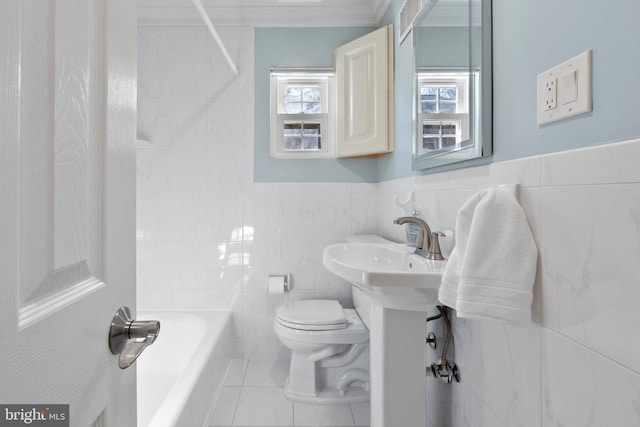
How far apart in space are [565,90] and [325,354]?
1.77m

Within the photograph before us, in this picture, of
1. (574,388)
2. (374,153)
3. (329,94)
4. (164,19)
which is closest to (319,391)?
(374,153)

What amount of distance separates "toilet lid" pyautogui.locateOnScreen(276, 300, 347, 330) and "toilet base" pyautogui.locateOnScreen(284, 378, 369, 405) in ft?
1.35

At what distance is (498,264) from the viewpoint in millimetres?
871

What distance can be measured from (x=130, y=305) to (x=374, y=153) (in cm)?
197

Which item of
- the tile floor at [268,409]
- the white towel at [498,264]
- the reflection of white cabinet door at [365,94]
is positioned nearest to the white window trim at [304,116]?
the reflection of white cabinet door at [365,94]

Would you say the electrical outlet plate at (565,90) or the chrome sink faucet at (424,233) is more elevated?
the electrical outlet plate at (565,90)

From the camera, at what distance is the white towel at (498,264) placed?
0.85m

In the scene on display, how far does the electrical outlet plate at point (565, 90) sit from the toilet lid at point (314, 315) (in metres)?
1.53

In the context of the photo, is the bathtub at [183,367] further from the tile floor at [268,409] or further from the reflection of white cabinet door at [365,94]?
the reflection of white cabinet door at [365,94]

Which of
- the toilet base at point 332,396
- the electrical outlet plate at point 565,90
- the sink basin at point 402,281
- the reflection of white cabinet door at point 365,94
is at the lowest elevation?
the toilet base at point 332,396

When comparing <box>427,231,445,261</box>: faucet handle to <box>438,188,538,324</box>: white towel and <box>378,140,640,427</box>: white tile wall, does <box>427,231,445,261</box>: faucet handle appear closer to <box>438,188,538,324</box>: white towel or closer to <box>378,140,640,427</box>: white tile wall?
<box>378,140,640,427</box>: white tile wall

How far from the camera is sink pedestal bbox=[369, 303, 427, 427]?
134cm

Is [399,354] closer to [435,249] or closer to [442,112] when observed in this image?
[435,249]

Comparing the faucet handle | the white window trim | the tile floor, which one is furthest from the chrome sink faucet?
the white window trim
